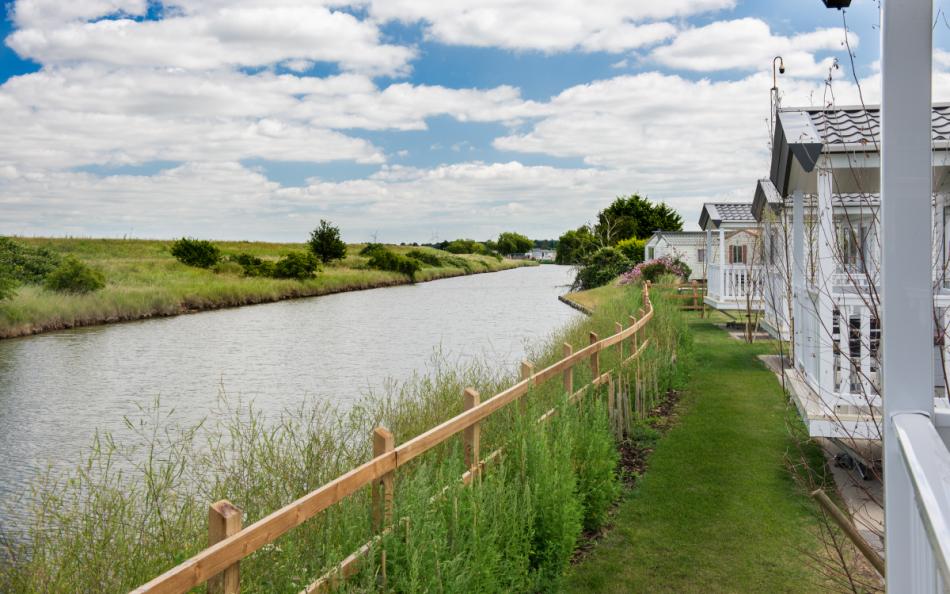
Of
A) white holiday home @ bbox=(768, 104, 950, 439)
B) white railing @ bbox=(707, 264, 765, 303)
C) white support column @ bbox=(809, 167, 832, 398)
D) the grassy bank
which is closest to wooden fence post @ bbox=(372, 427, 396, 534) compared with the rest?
white holiday home @ bbox=(768, 104, 950, 439)

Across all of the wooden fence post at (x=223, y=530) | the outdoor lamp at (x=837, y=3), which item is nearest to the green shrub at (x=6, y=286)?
the wooden fence post at (x=223, y=530)

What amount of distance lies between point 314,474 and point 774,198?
13443 millimetres

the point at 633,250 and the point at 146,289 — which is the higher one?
the point at 633,250

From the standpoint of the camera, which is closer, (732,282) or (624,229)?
(732,282)

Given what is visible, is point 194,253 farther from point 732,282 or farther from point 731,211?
point 732,282

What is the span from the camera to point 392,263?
65.5m

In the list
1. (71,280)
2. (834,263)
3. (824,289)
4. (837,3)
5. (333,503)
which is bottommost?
(333,503)

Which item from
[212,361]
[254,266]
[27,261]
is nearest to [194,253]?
[254,266]

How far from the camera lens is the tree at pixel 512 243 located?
166 metres

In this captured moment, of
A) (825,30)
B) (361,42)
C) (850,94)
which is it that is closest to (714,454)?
(850,94)

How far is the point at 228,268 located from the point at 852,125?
162ft

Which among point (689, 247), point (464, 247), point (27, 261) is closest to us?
point (27, 261)

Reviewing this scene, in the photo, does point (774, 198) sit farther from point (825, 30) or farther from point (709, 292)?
point (825, 30)

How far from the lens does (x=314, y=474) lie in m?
5.07
